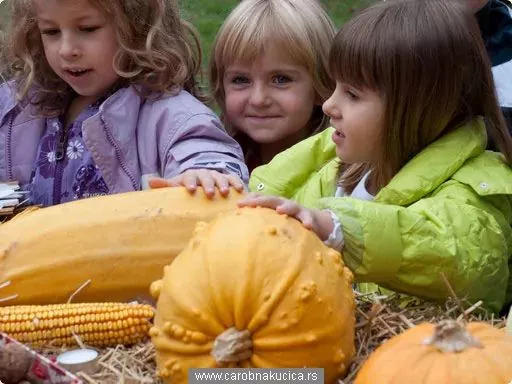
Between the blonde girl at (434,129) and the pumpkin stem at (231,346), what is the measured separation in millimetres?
617

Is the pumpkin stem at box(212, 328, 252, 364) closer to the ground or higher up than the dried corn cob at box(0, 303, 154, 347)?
higher up

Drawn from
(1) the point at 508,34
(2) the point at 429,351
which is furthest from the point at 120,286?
(1) the point at 508,34

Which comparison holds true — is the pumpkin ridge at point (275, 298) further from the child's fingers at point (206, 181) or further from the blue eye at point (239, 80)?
the blue eye at point (239, 80)

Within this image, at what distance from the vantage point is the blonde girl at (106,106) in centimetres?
286

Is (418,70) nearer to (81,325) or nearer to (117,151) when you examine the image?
(117,151)

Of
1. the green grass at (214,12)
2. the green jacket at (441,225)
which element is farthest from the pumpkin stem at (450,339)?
the green grass at (214,12)

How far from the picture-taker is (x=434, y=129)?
2480 mm

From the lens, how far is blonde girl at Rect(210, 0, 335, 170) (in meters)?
3.30

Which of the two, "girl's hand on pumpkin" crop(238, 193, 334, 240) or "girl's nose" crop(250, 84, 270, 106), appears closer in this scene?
"girl's hand on pumpkin" crop(238, 193, 334, 240)

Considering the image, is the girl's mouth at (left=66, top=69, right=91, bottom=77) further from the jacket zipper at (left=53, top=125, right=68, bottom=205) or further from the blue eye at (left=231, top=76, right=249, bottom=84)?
the blue eye at (left=231, top=76, right=249, bottom=84)

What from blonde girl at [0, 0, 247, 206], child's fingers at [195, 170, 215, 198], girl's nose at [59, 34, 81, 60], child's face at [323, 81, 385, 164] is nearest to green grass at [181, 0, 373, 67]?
blonde girl at [0, 0, 247, 206]

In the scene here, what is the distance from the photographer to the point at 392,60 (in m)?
2.39

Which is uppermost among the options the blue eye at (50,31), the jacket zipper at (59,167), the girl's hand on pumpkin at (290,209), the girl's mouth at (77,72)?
the blue eye at (50,31)

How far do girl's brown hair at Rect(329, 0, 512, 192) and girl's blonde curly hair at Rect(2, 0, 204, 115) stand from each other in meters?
0.75
